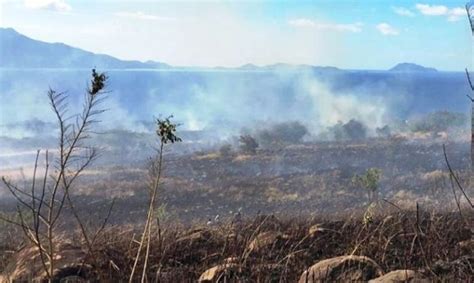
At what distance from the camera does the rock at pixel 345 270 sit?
455cm

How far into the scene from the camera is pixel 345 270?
462 cm

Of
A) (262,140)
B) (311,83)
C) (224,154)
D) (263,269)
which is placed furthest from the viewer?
(311,83)

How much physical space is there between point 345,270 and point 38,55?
87.4 meters

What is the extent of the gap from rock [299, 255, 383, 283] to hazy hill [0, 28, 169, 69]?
2880 inches

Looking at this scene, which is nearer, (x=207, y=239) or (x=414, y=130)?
(x=207, y=239)

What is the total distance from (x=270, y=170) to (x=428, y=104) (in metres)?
50.0

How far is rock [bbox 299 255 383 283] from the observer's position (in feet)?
14.9

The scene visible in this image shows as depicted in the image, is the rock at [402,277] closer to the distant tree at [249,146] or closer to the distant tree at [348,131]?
the distant tree at [249,146]

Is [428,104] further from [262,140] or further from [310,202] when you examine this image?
[310,202]

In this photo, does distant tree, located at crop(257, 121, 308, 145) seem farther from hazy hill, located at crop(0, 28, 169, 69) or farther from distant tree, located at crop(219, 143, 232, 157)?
Answer: hazy hill, located at crop(0, 28, 169, 69)

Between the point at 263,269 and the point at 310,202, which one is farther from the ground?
the point at 263,269

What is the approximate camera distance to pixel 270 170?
22188 millimetres

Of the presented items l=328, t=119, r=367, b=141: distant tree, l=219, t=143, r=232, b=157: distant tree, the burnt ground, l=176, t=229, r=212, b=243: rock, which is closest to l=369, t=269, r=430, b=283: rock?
l=176, t=229, r=212, b=243: rock

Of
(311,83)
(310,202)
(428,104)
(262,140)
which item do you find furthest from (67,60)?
(310,202)
